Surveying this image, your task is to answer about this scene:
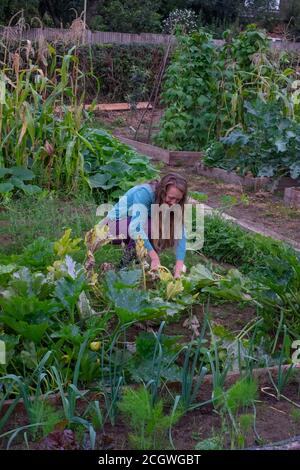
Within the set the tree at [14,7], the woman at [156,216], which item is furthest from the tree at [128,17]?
the woman at [156,216]

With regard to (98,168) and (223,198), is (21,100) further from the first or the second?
(223,198)

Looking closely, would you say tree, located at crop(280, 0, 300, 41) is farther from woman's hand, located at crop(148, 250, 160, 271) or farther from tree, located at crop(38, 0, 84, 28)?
woman's hand, located at crop(148, 250, 160, 271)

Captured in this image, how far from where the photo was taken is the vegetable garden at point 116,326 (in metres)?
2.67

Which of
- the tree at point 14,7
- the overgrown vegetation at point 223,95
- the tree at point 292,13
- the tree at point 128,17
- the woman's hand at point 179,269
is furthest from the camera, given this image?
the tree at point 292,13

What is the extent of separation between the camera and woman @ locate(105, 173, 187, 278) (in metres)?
4.28

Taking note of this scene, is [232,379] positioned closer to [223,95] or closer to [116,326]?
[116,326]

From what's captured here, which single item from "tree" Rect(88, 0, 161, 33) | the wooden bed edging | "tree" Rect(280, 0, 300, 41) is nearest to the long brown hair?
the wooden bed edging

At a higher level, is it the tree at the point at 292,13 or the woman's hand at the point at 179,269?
the tree at the point at 292,13

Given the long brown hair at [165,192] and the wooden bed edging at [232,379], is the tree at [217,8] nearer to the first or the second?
the long brown hair at [165,192]

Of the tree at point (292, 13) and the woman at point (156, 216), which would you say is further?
the tree at point (292, 13)

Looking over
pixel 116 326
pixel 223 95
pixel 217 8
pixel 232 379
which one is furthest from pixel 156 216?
pixel 217 8

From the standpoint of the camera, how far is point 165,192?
4.29 metres

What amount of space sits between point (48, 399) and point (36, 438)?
0.21 metres

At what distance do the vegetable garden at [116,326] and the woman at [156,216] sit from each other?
21cm
